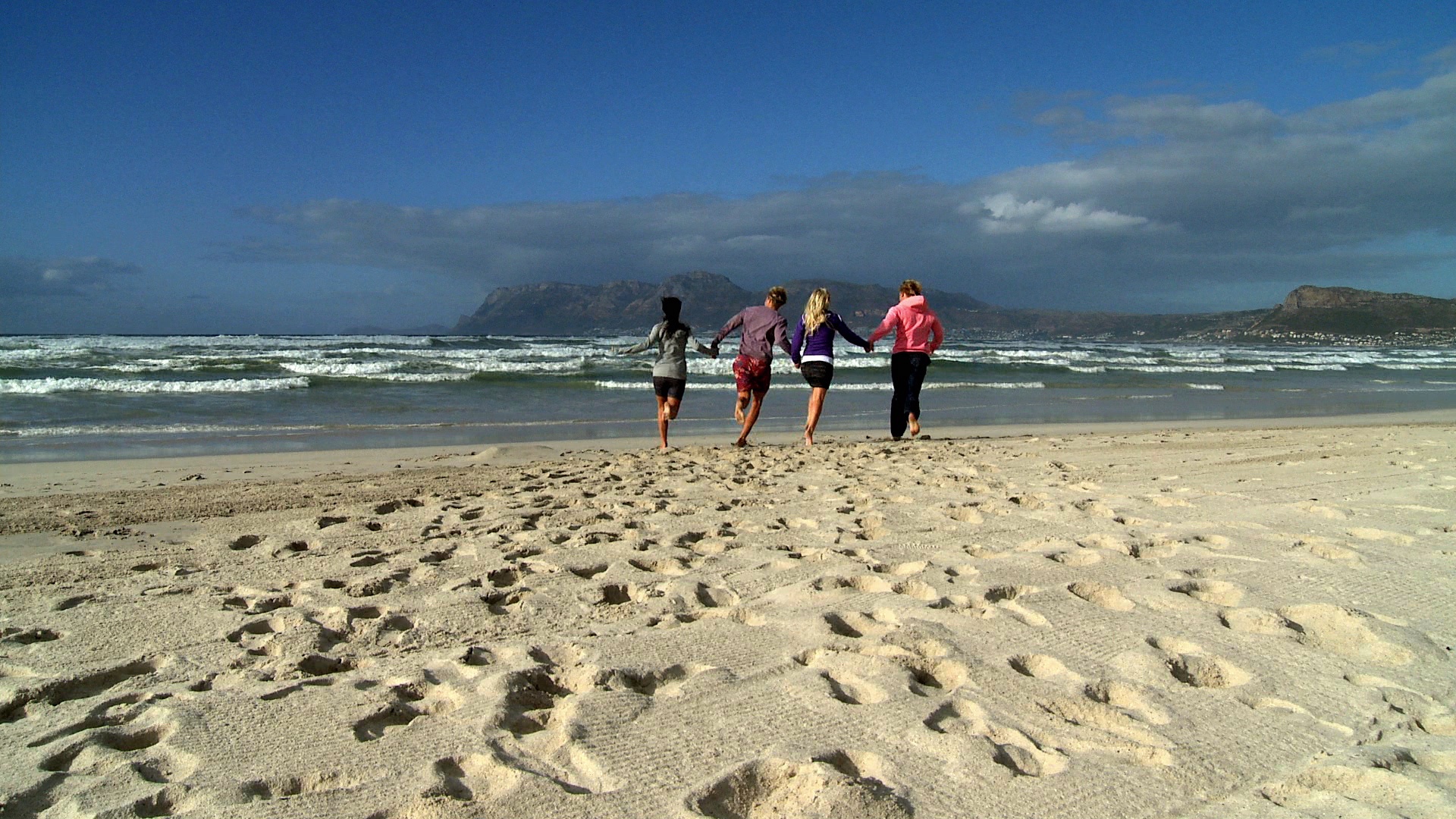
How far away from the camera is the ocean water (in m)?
10.8

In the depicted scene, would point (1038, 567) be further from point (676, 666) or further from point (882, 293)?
point (882, 293)

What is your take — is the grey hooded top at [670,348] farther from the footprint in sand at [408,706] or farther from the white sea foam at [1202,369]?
the white sea foam at [1202,369]

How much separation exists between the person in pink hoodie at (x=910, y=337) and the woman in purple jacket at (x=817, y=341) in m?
0.38

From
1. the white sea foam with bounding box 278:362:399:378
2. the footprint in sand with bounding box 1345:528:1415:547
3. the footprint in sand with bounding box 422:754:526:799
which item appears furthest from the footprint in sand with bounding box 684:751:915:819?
the white sea foam with bounding box 278:362:399:378

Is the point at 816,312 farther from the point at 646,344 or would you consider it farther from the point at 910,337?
the point at 646,344

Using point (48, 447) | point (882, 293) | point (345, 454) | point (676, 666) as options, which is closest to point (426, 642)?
point (676, 666)

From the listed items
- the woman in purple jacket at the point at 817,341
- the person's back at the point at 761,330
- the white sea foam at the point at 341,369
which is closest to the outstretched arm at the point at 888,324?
the woman in purple jacket at the point at 817,341

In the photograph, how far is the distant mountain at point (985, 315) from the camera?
57.8 m

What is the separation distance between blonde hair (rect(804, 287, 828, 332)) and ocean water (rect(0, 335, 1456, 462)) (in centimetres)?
262

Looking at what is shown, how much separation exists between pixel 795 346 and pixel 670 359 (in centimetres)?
141

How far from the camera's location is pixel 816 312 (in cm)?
923

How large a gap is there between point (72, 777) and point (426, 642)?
43.8 inches

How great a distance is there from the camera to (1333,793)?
6.74ft

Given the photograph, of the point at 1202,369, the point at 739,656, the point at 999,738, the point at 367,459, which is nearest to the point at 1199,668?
the point at 999,738
